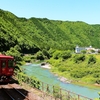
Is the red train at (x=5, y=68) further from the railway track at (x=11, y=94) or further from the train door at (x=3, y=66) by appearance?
the railway track at (x=11, y=94)

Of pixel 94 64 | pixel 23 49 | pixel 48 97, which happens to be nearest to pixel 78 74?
pixel 94 64

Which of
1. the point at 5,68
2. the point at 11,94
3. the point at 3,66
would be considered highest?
the point at 3,66

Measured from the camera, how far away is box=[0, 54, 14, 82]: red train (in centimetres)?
2719

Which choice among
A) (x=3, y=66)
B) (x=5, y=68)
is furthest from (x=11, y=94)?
(x=3, y=66)

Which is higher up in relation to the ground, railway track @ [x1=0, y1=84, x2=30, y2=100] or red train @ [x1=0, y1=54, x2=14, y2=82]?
red train @ [x1=0, y1=54, x2=14, y2=82]

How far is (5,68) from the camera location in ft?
90.0

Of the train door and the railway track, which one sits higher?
the train door

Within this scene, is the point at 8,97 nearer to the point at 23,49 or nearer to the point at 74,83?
the point at 74,83

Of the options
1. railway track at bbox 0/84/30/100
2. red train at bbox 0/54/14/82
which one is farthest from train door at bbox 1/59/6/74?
railway track at bbox 0/84/30/100

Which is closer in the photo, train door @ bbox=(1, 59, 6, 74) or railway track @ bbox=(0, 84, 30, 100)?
railway track @ bbox=(0, 84, 30, 100)

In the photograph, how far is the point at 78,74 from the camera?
96.5 meters

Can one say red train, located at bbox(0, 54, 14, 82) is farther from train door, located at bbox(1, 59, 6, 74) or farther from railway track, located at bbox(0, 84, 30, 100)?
railway track, located at bbox(0, 84, 30, 100)

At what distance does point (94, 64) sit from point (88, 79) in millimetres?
27721

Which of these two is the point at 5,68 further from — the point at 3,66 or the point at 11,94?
the point at 11,94
